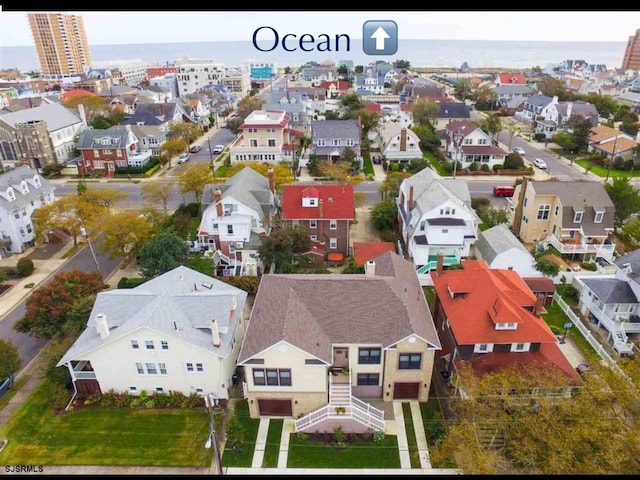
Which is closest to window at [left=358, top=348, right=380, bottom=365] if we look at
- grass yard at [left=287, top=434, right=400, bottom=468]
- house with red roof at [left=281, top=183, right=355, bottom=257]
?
grass yard at [left=287, top=434, right=400, bottom=468]

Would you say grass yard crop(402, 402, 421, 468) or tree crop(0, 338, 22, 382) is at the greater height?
tree crop(0, 338, 22, 382)

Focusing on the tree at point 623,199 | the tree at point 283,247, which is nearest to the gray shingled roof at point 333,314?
the tree at point 283,247

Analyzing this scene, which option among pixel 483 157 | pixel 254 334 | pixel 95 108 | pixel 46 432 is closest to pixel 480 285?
pixel 254 334

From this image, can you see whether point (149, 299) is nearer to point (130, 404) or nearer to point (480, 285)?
point (130, 404)

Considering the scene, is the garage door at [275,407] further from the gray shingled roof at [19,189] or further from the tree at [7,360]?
the gray shingled roof at [19,189]
